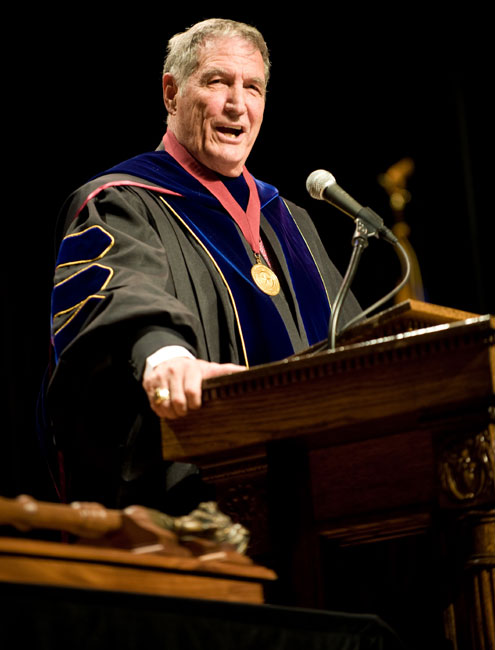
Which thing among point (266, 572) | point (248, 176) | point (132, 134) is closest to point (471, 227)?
point (132, 134)

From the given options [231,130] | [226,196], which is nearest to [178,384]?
[226,196]

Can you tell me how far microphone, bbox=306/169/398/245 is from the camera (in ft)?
8.41

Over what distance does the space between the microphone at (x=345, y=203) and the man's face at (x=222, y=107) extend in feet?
2.07

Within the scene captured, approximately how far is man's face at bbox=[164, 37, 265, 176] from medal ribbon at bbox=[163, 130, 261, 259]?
3 cm

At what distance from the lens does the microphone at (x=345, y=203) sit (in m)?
2.56

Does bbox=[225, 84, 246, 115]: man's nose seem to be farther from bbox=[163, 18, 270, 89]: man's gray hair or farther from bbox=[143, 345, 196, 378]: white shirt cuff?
bbox=[143, 345, 196, 378]: white shirt cuff

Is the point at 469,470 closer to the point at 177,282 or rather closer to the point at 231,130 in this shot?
the point at 177,282

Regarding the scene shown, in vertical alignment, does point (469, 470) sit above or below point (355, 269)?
below

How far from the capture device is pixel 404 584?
2.15 m

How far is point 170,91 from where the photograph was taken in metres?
3.46

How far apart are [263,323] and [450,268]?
3815 mm

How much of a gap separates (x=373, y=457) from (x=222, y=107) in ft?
4.93

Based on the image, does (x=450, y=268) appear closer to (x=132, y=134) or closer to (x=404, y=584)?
(x=132, y=134)

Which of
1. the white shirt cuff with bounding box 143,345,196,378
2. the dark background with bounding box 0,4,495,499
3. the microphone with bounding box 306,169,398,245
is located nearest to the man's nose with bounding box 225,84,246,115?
the microphone with bounding box 306,169,398,245
